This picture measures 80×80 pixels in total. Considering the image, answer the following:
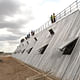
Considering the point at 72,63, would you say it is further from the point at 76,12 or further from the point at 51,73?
the point at 76,12

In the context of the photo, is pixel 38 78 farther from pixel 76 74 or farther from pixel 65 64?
pixel 76 74

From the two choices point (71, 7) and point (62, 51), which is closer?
point (62, 51)

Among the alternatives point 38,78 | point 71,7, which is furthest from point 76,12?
point 38,78

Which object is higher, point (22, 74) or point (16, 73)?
point (22, 74)

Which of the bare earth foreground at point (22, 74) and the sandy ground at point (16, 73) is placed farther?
the sandy ground at point (16, 73)

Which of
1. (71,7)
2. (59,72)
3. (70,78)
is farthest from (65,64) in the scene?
(71,7)

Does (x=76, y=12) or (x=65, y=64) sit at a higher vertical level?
(x=76, y=12)

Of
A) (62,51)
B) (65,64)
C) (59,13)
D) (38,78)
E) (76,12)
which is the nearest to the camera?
(65,64)

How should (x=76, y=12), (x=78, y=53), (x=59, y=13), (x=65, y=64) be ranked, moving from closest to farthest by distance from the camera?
(x=78, y=53) → (x=65, y=64) → (x=76, y=12) → (x=59, y=13)

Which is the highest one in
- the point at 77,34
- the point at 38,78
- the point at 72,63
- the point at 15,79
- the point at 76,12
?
the point at 76,12

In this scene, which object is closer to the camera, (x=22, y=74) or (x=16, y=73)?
(x=22, y=74)

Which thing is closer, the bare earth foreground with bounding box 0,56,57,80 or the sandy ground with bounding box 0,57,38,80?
the bare earth foreground with bounding box 0,56,57,80

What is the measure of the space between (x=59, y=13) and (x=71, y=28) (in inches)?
228

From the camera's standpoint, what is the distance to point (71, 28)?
14.7 meters
